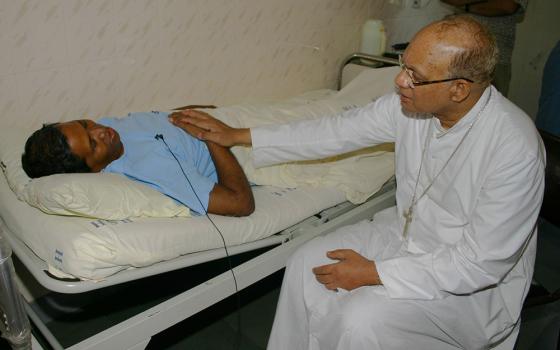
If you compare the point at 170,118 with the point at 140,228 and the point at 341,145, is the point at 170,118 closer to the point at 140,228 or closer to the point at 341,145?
the point at 140,228

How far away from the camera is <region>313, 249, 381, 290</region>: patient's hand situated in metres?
1.51

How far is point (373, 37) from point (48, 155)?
94.0 inches

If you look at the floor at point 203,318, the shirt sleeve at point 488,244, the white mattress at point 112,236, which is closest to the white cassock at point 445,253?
the shirt sleeve at point 488,244

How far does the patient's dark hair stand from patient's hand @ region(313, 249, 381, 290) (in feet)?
3.12

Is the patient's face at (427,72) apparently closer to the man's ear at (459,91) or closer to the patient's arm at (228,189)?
the man's ear at (459,91)

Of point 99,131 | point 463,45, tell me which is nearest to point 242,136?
point 99,131

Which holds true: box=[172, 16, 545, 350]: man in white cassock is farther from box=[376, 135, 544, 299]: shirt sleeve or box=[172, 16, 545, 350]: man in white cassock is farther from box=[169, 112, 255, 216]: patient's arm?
box=[169, 112, 255, 216]: patient's arm

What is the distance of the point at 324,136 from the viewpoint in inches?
74.3

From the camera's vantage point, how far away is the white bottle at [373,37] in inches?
127

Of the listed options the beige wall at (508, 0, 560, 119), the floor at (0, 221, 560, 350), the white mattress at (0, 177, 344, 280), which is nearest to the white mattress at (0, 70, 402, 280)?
the white mattress at (0, 177, 344, 280)

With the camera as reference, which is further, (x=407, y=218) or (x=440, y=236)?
(x=407, y=218)

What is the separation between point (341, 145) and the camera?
189 centimetres

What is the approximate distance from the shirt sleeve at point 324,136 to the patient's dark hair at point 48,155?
0.71 m

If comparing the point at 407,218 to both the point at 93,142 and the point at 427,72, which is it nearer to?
the point at 427,72
